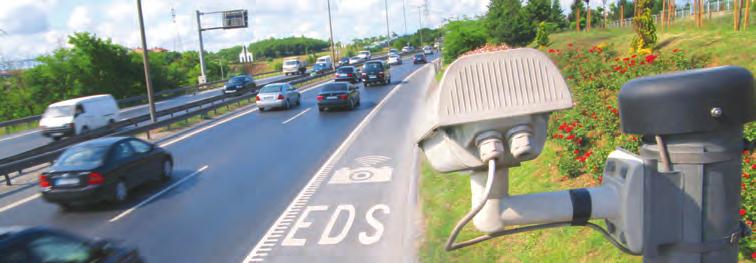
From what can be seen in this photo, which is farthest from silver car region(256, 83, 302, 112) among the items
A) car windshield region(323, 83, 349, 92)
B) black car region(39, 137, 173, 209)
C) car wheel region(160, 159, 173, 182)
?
black car region(39, 137, 173, 209)

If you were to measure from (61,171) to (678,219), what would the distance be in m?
12.6

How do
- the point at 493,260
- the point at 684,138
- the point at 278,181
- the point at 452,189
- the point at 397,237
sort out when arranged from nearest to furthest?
the point at 684,138
the point at 493,260
the point at 397,237
the point at 452,189
the point at 278,181

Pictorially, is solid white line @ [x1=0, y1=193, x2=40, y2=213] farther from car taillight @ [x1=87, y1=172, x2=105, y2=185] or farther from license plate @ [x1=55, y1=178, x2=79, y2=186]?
car taillight @ [x1=87, y1=172, x2=105, y2=185]

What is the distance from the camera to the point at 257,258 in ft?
28.2

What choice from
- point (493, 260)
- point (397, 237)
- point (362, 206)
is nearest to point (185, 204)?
point (362, 206)

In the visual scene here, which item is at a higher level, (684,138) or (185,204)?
(684,138)

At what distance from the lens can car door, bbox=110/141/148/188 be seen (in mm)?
12195

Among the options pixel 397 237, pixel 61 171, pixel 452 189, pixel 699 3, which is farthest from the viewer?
pixel 699 3

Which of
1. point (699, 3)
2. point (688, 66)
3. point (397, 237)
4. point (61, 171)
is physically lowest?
point (397, 237)

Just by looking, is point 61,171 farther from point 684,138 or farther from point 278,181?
point 684,138

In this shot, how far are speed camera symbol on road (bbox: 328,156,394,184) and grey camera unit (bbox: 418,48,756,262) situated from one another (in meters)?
11.6

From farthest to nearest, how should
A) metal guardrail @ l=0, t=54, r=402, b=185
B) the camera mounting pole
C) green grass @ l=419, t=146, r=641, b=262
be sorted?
metal guardrail @ l=0, t=54, r=402, b=185
green grass @ l=419, t=146, r=641, b=262
the camera mounting pole

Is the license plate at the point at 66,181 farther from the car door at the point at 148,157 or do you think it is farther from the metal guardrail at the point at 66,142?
the metal guardrail at the point at 66,142

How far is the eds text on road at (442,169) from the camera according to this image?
4.77 feet
